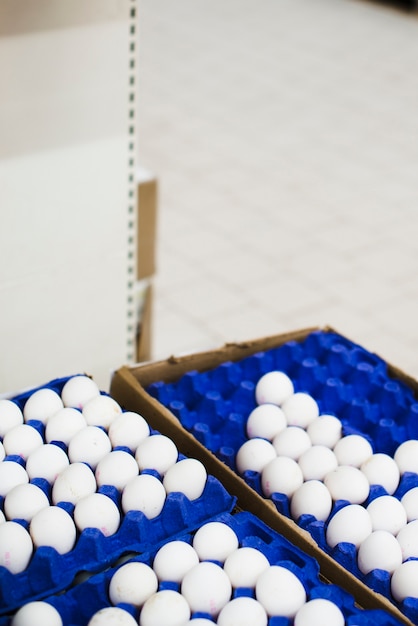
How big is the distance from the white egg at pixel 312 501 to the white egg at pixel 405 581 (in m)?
0.17

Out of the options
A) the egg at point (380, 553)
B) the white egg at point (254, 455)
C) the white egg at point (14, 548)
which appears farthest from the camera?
the white egg at point (254, 455)

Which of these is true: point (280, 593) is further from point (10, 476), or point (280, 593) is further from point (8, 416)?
point (8, 416)

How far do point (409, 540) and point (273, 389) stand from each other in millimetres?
458

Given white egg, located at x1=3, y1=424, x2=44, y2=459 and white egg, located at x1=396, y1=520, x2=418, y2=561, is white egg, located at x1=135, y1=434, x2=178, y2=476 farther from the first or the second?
white egg, located at x1=396, y1=520, x2=418, y2=561

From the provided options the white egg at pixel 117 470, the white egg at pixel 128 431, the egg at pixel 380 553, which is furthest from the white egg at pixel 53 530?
the egg at pixel 380 553

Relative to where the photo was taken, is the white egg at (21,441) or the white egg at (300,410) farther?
the white egg at (300,410)

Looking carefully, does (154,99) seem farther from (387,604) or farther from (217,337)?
(387,604)

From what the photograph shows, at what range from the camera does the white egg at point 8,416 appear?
1.46 m

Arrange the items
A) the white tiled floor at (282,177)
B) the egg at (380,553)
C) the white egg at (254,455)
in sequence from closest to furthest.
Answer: the egg at (380,553) < the white egg at (254,455) < the white tiled floor at (282,177)

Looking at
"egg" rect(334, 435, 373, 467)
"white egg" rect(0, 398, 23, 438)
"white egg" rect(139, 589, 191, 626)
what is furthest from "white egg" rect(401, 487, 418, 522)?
"white egg" rect(0, 398, 23, 438)

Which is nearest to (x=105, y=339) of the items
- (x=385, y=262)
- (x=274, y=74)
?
(x=385, y=262)

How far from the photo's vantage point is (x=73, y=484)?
1.32m

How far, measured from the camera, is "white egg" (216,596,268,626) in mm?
1114

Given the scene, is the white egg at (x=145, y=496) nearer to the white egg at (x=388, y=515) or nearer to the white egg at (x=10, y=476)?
the white egg at (x=10, y=476)
